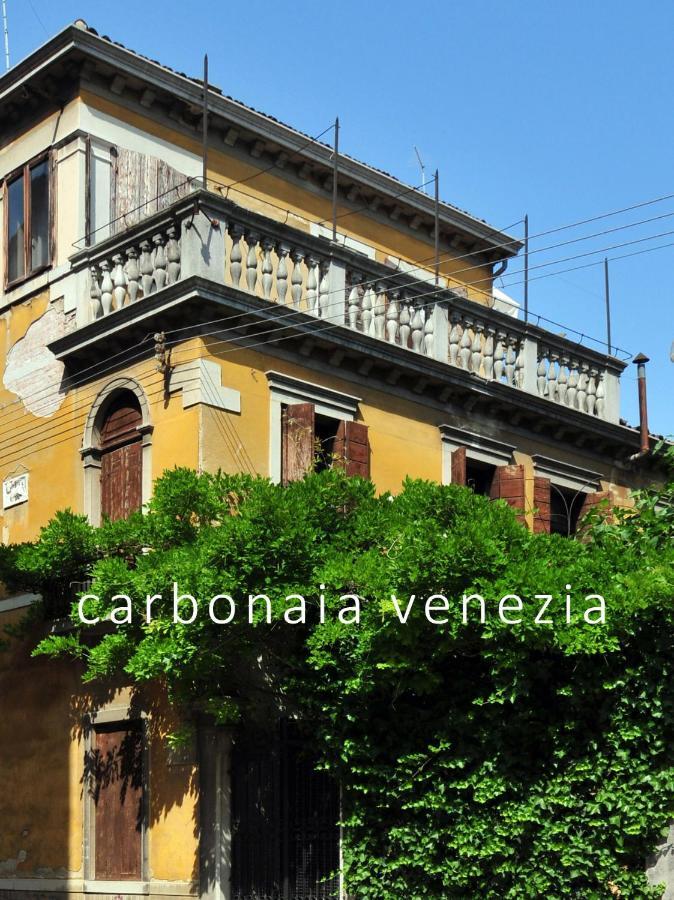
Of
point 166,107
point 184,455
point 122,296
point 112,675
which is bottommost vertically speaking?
point 112,675

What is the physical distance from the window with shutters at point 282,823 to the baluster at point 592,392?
7511mm

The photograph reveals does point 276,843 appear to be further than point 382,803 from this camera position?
Yes

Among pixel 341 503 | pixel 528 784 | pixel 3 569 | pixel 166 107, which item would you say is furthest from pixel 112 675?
pixel 166 107

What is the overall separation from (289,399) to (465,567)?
4.77m

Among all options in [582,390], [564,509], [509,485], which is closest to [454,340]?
[509,485]

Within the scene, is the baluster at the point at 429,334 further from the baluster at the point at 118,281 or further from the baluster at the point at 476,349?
the baluster at the point at 118,281

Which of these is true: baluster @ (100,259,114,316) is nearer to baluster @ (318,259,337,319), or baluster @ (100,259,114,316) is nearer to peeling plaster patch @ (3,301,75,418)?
peeling plaster patch @ (3,301,75,418)

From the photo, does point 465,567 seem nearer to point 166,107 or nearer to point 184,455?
point 184,455

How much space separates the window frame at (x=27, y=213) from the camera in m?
18.6

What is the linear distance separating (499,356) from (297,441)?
13.2 ft

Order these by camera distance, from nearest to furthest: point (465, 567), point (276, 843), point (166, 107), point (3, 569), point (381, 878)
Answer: point (465, 567) → point (381, 878) → point (276, 843) → point (3, 569) → point (166, 107)

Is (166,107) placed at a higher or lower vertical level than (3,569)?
higher

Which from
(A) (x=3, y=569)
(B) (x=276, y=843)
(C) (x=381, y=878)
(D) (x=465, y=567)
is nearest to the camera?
(D) (x=465, y=567)

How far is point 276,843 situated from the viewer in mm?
14922
